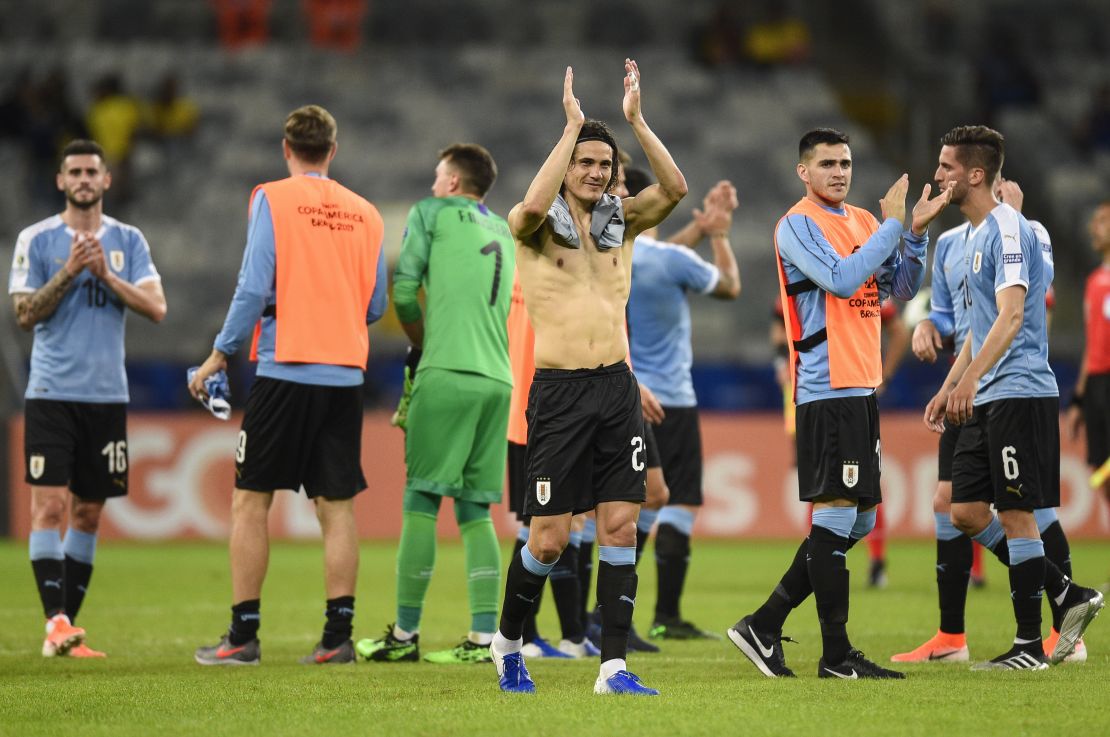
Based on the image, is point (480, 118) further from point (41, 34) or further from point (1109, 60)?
point (1109, 60)

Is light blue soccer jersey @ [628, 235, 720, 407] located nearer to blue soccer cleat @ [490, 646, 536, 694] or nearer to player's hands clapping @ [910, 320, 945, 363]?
player's hands clapping @ [910, 320, 945, 363]

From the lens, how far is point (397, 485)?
54.8ft

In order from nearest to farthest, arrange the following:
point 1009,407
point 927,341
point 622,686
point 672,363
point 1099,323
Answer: point 622,686 → point 1009,407 → point 927,341 → point 672,363 → point 1099,323

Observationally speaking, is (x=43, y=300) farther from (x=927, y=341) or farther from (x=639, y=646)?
(x=927, y=341)

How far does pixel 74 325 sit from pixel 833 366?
13.7ft

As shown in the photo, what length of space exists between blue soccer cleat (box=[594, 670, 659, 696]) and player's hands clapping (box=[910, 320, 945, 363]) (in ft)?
8.11

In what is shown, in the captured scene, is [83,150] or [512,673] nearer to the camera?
[512,673]

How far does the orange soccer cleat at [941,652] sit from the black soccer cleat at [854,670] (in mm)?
872

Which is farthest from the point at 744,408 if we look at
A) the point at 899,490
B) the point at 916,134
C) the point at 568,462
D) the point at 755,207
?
the point at 568,462

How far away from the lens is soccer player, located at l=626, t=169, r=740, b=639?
31.0ft

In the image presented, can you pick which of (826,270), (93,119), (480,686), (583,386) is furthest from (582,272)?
(93,119)

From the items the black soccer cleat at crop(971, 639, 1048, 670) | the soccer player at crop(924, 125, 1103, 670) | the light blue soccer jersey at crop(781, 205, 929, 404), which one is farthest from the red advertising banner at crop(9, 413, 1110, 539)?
the light blue soccer jersey at crop(781, 205, 929, 404)

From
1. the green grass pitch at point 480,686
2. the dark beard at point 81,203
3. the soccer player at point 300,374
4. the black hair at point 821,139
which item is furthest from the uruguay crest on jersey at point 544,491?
the dark beard at point 81,203

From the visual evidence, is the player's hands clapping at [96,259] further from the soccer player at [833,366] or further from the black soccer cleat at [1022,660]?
the black soccer cleat at [1022,660]
